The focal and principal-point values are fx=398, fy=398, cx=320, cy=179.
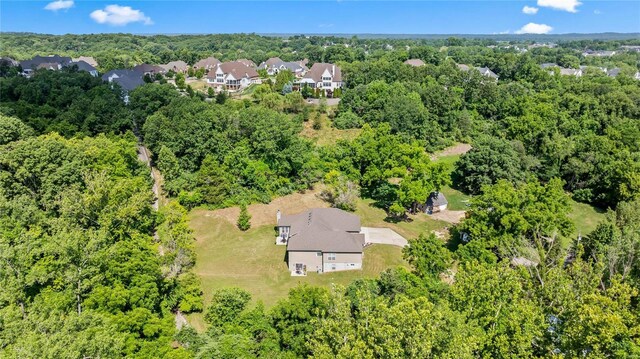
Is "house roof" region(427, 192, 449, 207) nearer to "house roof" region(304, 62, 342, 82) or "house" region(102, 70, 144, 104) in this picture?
"house roof" region(304, 62, 342, 82)

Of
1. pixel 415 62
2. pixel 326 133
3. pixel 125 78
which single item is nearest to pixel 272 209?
pixel 326 133

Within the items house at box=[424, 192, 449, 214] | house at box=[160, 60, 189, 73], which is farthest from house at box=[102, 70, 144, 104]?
house at box=[424, 192, 449, 214]

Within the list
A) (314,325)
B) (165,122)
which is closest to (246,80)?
(165,122)

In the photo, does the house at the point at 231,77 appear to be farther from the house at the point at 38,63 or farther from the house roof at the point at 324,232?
the house roof at the point at 324,232

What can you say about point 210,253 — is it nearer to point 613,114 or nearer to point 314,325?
point 314,325

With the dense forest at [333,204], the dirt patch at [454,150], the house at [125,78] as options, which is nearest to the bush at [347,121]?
the dense forest at [333,204]
